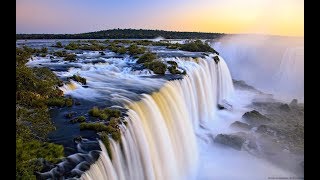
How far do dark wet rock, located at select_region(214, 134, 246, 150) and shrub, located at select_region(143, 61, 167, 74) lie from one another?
3.26 m

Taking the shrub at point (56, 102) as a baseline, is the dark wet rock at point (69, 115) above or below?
below

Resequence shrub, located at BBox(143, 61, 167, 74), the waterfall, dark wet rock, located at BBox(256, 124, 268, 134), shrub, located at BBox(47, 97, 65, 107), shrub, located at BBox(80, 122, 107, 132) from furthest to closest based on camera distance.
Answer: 1. dark wet rock, located at BBox(256, 124, 268, 134)
2. shrub, located at BBox(143, 61, 167, 74)
3. shrub, located at BBox(47, 97, 65, 107)
4. shrub, located at BBox(80, 122, 107, 132)
5. the waterfall

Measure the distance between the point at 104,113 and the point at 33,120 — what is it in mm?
1424

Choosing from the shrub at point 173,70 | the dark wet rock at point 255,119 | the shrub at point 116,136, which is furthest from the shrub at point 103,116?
the dark wet rock at point 255,119

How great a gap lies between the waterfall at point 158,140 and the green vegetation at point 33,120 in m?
0.81

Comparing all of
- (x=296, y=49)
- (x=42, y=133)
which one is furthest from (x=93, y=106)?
(x=296, y=49)

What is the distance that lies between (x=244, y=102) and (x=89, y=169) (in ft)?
54.9

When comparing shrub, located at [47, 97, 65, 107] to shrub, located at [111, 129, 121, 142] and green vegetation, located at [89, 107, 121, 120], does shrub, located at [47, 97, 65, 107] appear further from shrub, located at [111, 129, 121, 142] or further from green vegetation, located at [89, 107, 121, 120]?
shrub, located at [111, 129, 121, 142]

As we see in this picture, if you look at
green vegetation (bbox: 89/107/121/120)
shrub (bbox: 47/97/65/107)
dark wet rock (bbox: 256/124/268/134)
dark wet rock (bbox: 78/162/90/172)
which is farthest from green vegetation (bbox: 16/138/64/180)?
dark wet rock (bbox: 256/124/268/134)

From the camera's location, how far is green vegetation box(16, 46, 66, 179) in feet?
18.8

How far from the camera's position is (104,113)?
26.5 feet

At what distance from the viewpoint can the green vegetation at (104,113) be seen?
7908 millimetres

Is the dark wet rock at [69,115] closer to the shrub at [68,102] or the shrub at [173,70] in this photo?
the shrub at [68,102]
